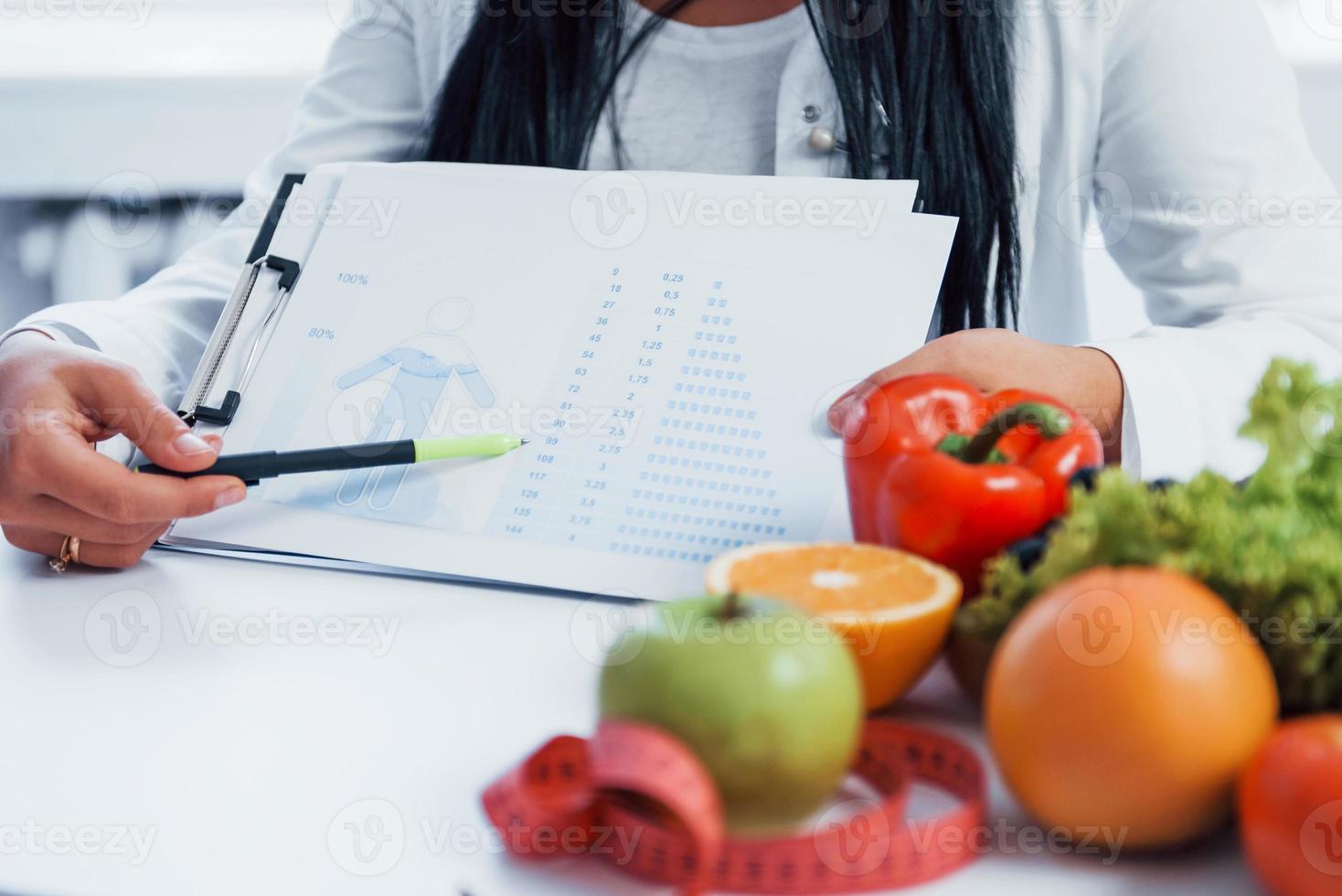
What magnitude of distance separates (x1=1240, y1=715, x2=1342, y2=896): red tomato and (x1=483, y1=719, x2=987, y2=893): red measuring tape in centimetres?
9

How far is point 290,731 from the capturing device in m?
0.54

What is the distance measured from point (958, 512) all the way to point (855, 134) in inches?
20.2

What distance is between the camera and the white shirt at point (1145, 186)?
94 centimetres

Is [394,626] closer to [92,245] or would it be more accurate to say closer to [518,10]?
[518,10]

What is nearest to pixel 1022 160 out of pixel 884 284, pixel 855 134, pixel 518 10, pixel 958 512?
pixel 855 134

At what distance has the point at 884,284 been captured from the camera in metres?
0.78

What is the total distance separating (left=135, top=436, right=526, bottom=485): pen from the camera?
0.75 meters
